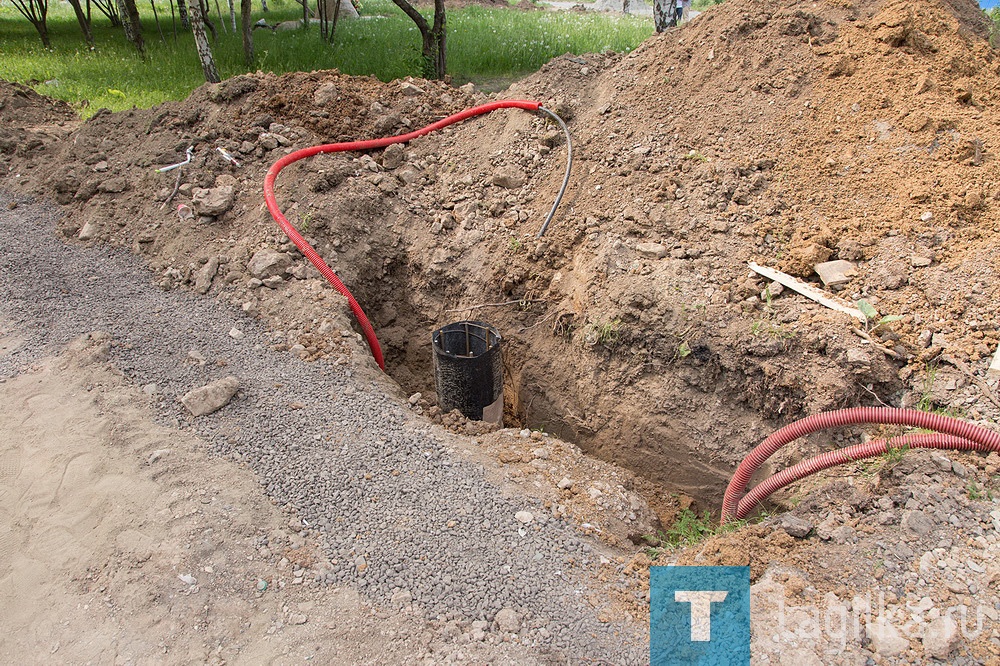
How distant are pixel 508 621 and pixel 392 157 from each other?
4.01 meters

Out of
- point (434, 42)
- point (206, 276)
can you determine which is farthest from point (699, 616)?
point (434, 42)

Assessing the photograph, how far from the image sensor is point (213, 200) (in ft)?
16.2

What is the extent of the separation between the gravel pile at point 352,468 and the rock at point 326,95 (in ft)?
7.35

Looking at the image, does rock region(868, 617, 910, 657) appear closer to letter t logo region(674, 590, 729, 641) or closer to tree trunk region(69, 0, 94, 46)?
letter t logo region(674, 590, 729, 641)

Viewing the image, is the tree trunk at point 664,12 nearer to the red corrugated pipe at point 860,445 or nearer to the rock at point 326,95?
the rock at point 326,95

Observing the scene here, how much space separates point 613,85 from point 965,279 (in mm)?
2959

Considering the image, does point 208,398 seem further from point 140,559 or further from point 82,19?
point 82,19

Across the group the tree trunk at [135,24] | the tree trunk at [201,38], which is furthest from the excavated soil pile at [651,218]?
the tree trunk at [135,24]

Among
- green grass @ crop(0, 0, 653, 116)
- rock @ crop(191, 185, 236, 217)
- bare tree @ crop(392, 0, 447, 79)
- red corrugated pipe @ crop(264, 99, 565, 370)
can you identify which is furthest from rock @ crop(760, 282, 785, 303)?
green grass @ crop(0, 0, 653, 116)

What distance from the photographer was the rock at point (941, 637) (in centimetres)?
204

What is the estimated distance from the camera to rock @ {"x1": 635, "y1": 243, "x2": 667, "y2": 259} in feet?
12.8

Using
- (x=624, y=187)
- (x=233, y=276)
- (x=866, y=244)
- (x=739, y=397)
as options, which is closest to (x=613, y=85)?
(x=624, y=187)

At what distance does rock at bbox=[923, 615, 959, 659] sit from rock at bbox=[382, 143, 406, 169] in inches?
182

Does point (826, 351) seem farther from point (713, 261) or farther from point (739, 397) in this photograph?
point (713, 261)
